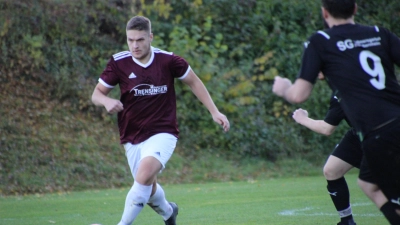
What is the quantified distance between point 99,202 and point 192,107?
7.94 m

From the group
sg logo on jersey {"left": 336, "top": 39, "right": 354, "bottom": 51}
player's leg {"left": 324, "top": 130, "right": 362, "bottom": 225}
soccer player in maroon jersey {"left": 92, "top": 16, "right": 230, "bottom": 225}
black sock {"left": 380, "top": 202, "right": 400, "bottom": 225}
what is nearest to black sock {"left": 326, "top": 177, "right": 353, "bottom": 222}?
player's leg {"left": 324, "top": 130, "right": 362, "bottom": 225}

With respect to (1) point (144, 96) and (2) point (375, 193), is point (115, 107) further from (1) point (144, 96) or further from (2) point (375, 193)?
(2) point (375, 193)

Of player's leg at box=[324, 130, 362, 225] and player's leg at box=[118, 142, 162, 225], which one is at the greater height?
player's leg at box=[118, 142, 162, 225]

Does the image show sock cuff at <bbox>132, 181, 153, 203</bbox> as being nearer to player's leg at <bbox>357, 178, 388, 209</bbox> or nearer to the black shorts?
player's leg at <bbox>357, 178, 388, 209</bbox>

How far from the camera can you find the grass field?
9.02 metres

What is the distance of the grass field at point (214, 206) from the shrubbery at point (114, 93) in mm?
2192

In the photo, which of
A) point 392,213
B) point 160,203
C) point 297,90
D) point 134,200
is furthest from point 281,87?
point 160,203

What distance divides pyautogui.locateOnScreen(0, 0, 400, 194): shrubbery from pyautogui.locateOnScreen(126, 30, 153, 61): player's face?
323 inches

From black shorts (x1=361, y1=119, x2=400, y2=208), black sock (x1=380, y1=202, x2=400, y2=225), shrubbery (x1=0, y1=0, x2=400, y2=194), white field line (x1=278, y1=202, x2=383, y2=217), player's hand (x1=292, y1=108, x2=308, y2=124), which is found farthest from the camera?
shrubbery (x1=0, y1=0, x2=400, y2=194)

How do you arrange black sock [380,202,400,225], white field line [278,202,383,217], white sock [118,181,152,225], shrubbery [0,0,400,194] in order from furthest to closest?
shrubbery [0,0,400,194], white field line [278,202,383,217], white sock [118,181,152,225], black sock [380,202,400,225]

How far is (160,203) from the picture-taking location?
25.2 ft

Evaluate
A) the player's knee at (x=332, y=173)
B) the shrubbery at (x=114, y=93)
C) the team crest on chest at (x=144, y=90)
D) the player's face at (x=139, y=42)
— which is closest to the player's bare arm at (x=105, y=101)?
the team crest on chest at (x=144, y=90)

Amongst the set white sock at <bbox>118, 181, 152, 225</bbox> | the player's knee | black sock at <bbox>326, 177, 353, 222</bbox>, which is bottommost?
black sock at <bbox>326, 177, 353, 222</bbox>

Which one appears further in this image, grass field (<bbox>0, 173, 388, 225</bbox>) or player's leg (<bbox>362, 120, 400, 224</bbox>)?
grass field (<bbox>0, 173, 388, 225</bbox>)
